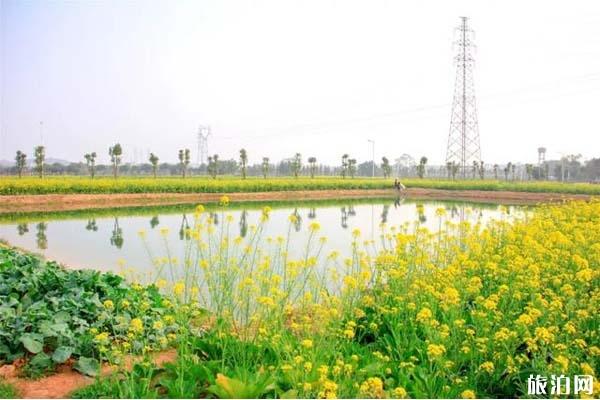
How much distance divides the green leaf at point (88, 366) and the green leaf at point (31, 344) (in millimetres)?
271

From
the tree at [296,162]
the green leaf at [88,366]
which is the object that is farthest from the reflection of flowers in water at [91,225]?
the tree at [296,162]

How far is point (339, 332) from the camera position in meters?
3.15

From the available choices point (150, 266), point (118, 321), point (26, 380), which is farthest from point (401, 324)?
point (150, 266)

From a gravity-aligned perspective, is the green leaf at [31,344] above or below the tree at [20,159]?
below

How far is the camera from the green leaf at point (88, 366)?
316 centimetres

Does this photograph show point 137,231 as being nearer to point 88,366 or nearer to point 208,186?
point 88,366

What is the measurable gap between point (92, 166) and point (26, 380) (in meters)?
30.9

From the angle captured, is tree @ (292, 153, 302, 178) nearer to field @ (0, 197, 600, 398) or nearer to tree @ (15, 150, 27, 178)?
tree @ (15, 150, 27, 178)

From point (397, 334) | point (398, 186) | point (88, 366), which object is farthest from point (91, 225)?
point (398, 186)

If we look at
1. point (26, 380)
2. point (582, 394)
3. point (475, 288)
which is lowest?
point (26, 380)

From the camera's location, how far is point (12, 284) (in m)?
4.30

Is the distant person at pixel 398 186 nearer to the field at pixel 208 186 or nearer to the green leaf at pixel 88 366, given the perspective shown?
the field at pixel 208 186

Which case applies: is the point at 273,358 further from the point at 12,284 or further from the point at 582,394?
the point at 12,284

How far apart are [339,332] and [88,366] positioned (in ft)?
4.95
